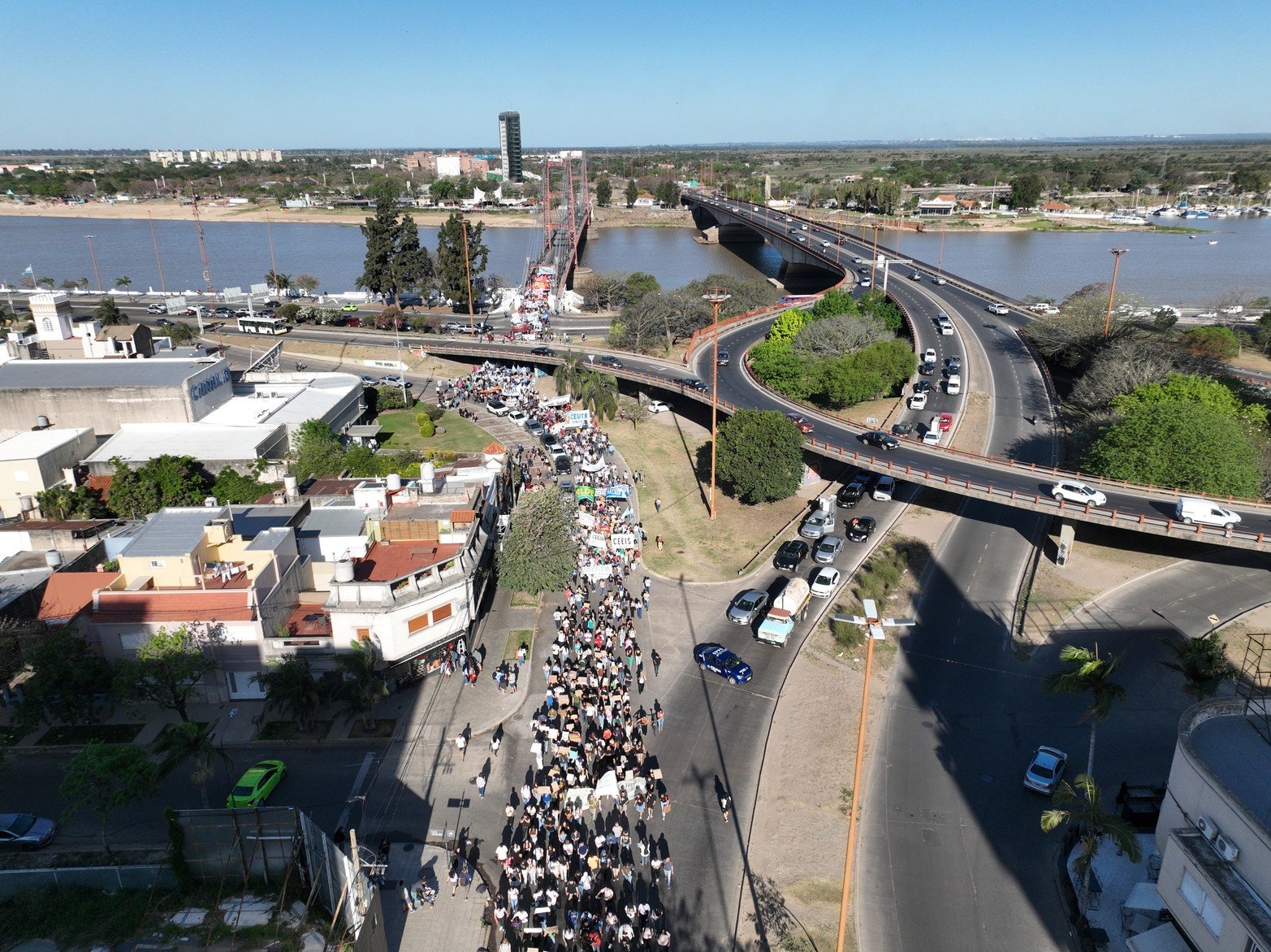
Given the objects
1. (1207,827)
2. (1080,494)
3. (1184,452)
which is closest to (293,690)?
(1207,827)

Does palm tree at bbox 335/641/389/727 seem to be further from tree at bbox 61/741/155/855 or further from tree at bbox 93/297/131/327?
tree at bbox 93/297/131/327

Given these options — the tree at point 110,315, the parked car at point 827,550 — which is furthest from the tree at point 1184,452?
the tree at point 110,315

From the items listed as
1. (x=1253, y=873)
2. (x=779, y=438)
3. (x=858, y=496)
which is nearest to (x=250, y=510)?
(x=779, y=438)

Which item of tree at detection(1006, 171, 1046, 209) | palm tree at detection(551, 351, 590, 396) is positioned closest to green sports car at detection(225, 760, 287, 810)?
palm tree at detection(551, 351, 590, 396)

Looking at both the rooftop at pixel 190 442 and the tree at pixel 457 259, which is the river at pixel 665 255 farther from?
the rooftop at pixel 190 442

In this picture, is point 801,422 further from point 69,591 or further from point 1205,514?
point 69,591
